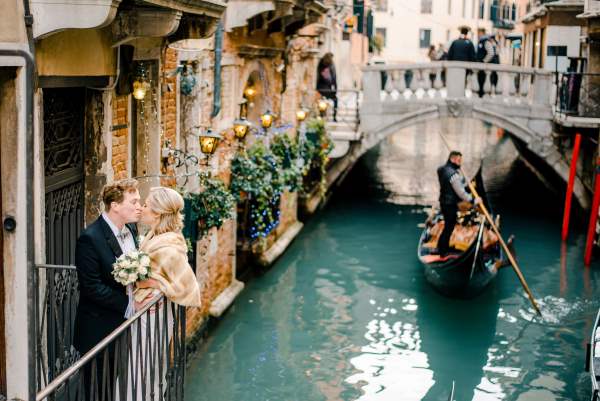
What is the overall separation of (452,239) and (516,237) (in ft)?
9.09

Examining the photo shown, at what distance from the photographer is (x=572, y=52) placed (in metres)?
15.1

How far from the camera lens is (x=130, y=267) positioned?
11.1ft

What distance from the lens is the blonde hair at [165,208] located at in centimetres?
362

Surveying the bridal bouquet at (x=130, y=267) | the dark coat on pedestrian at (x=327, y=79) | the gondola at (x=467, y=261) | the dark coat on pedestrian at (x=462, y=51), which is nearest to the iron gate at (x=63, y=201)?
the bridal bouquet at (x=130, y=267)

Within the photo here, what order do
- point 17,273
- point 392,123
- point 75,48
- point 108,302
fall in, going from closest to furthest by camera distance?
1. point 17,273
2. point 108,302
3. point 75,48
4. point 392,123

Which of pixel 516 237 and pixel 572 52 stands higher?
pixel 572 52

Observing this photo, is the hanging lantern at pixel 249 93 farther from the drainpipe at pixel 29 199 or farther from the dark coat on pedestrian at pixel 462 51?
the drainpipe at pixel 29 199

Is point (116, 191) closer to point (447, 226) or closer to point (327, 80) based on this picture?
point (447, 226)

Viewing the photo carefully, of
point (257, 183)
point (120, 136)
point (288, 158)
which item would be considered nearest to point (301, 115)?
point (288, 158)

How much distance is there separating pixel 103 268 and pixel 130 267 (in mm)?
198

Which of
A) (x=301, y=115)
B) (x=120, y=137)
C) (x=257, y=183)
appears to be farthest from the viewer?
(x=301, y=115)

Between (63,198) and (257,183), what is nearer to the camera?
(63,198)

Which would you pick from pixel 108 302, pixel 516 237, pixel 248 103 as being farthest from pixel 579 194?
pixel 108 302

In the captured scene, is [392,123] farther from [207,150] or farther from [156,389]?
[156,389]
